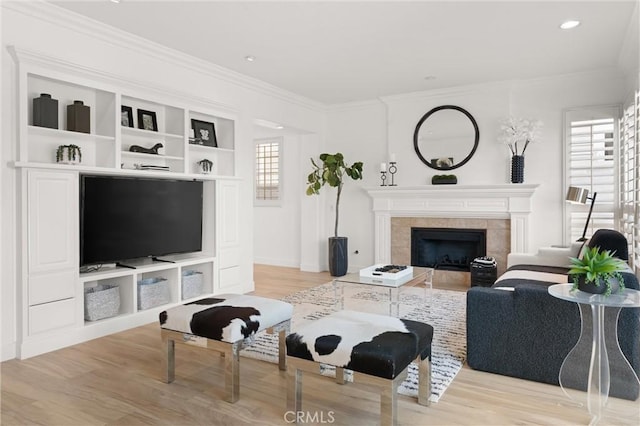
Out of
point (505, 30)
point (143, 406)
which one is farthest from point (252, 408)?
point (505, 30)

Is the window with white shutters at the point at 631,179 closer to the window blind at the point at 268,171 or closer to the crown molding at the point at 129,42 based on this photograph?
the crown molding at the point at 129,42

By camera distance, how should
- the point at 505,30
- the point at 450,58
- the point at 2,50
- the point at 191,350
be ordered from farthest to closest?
1. the point at 450,58
2. the point at 505,30
3. the point at 191,350
4. the point at 2,50

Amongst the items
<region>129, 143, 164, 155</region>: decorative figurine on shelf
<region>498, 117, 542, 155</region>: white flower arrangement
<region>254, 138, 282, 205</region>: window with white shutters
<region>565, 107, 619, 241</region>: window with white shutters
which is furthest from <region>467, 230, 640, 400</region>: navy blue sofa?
<region>254, 138, 282, 205</region>: window with white shutters

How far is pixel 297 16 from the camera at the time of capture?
355 centimetres

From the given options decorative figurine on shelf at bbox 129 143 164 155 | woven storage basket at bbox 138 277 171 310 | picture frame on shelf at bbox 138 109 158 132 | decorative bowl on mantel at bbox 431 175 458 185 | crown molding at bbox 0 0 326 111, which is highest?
crown molding at bbox 0 0 326 111

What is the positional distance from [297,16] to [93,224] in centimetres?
248

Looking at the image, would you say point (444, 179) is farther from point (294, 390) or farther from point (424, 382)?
point (294, 390)

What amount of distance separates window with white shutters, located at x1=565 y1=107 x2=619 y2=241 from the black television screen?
445cm

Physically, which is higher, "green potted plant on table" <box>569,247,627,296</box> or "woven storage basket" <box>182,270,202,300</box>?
"green potted plant on table" <box>569,247,627,296</box>

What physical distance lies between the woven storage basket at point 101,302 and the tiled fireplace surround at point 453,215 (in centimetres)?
380

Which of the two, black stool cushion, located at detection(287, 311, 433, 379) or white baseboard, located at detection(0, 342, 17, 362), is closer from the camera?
black stool cushion, located at detection(287, 311, 433, 379)

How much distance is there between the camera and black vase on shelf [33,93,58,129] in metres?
3.34

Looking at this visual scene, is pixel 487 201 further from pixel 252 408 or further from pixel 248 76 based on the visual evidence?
pixel 252 408

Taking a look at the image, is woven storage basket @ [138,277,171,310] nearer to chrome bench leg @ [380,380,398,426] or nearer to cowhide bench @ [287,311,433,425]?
cowhide bench @ [287,311,433,425]
